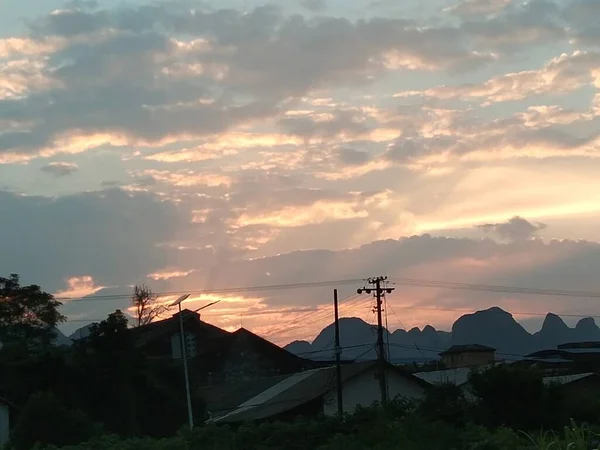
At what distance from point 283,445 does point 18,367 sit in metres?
25.5

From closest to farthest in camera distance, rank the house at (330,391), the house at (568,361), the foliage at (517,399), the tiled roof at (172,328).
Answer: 1. the foliage at (517,399)
2. the house at (330,391)
3. the house at (568,361)
4. the tiled roof at (172,328)

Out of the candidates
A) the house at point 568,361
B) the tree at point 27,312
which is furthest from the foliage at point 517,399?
the tree at point 27,312

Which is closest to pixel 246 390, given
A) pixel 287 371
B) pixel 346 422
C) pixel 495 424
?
pixel 287 371

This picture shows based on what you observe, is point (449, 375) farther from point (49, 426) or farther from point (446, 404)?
point (49, 426)

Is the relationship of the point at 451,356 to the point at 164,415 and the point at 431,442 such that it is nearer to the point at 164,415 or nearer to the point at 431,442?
the point at 164,415

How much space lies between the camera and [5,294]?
7531 cm

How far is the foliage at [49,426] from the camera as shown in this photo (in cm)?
3472

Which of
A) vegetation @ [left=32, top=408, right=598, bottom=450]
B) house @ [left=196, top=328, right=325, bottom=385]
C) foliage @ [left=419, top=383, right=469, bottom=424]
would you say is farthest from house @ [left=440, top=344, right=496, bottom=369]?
vegetation @ [left=32, top=408, right=598, bottom=450]

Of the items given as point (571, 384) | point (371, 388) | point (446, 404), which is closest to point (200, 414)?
point (371, 388)

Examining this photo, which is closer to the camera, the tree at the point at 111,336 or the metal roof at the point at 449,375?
the tree at the point at 111,336

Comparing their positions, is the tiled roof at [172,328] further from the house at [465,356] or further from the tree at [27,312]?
the house at [465,356]

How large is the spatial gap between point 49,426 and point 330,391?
20026 mm

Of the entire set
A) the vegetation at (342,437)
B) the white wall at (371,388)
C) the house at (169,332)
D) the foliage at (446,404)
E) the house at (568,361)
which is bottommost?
the house at (568,361)

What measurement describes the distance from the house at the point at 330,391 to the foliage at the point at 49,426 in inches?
582
